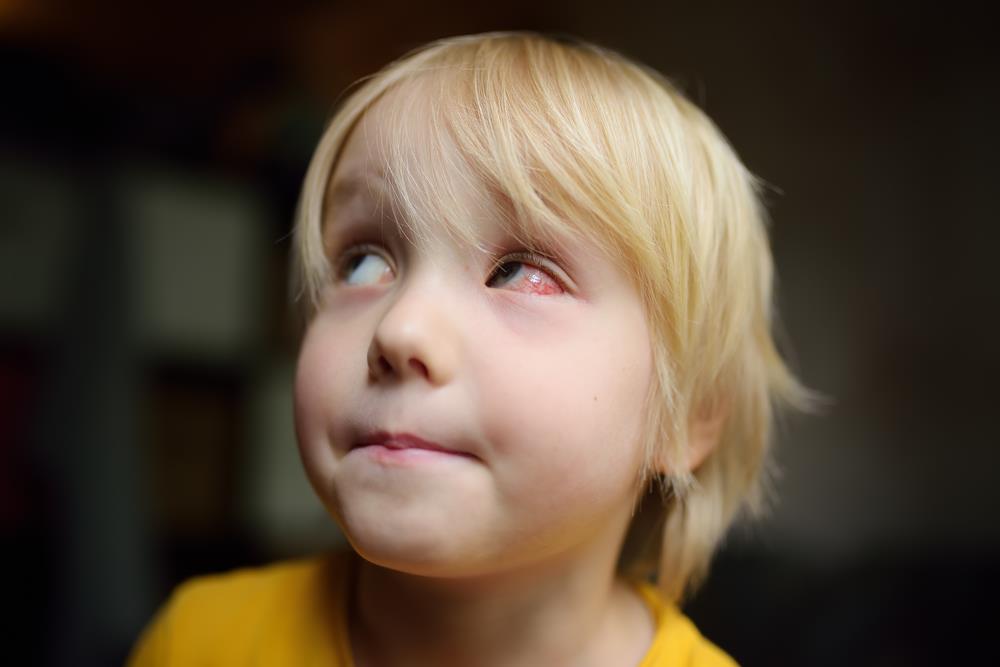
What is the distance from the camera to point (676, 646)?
0.63 metres

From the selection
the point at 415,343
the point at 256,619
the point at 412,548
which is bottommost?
the point at 256,619

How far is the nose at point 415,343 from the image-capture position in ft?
1.59

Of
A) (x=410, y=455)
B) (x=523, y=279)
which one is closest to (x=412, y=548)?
(x=410, y=455)

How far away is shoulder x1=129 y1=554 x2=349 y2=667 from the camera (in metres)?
0.64

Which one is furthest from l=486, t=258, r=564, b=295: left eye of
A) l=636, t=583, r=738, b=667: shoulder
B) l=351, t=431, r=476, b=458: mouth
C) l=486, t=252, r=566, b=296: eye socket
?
l=636, t=583, r=738, b=667: shoulder

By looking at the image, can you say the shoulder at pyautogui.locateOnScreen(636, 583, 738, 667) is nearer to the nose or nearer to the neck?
the neck

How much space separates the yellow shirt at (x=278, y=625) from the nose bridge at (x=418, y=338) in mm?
229

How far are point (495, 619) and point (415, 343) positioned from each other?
211 mm

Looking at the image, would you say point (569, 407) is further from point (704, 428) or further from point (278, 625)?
point (278, 625)

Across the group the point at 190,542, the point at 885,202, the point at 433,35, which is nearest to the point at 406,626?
the point at 885,202

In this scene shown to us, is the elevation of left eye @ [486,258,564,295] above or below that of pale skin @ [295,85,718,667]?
above

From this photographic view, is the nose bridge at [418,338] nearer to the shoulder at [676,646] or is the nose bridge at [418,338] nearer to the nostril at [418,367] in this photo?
the nostril at [418,367]

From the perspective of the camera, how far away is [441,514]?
49cm

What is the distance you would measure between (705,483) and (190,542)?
130 centimetres
